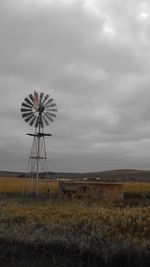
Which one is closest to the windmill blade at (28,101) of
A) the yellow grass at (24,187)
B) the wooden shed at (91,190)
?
the yellow grass at (24,187)

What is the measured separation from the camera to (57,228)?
1050cm

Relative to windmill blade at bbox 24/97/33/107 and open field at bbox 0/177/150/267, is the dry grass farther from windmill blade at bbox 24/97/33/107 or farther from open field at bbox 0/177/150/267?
open field at bbox 0/177/150/267

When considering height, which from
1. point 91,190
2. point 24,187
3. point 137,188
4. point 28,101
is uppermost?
point 28,101

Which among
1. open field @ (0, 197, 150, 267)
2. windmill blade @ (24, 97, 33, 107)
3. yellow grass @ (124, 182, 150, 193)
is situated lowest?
open field @ (0, 197, 150, 267)

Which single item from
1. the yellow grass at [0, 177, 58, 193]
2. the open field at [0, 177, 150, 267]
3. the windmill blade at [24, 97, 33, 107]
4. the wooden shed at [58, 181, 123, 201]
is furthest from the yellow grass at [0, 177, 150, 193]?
the open field at [0, 177, 150, 267]

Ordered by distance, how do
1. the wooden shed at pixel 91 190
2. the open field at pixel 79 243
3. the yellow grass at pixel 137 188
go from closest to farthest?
the open field at pixel 79 243 < the wooden shed at pixel 91 190 < the yellow grass at pixel 137 188

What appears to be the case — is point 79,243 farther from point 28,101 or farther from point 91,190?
point 28,101

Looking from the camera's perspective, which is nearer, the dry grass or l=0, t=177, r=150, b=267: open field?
l=0, t=177, r=150, b=267: open field

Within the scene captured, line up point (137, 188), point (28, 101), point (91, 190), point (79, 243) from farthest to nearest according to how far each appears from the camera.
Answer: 1. point (137, 188)
2. point (28, 101)
3. point (91, 190)
4. point (79, 243)

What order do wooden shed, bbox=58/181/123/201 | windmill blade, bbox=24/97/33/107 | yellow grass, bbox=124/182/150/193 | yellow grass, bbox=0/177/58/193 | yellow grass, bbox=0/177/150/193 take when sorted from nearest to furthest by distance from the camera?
wooden shed, bbox=58/181/123/201
windmill blade, bbox=24/97/33/107
yellow grass, bbox=0/177/58/193
yellow grass, bbox=0/177/150/193
yellow grass, bbox=124/182/150/193

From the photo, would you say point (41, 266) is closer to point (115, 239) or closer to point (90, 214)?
point (115, 239)

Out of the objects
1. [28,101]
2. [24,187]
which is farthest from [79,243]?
[24,187]

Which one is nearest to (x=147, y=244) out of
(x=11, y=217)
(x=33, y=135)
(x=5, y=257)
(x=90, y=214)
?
(x=5, y=257)

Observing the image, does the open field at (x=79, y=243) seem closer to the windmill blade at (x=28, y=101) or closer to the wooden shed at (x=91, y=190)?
the wooden shed at (x=91, y=190)
